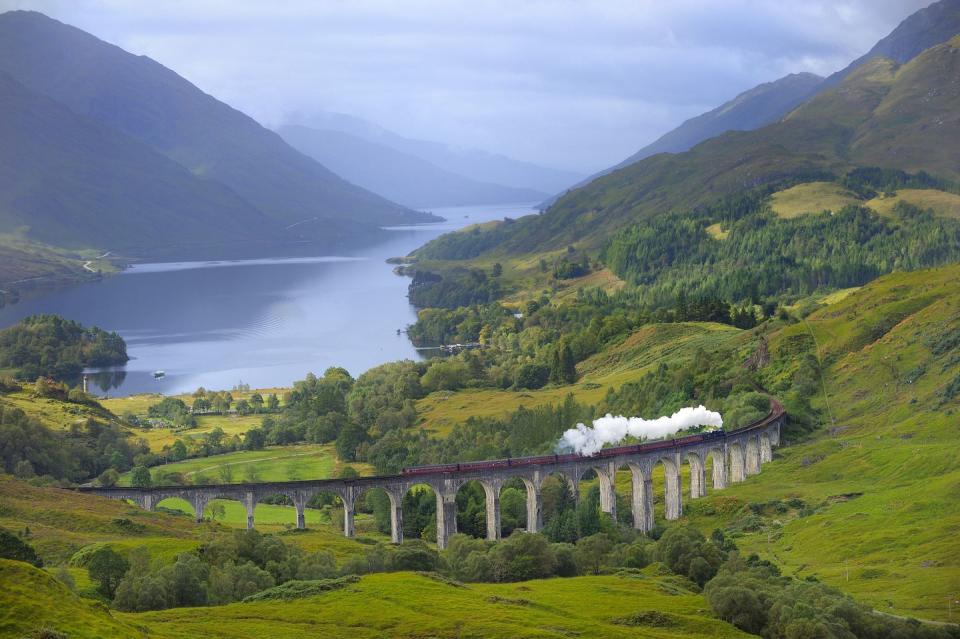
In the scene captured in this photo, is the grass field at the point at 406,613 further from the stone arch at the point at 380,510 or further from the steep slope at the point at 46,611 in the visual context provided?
the stone arch at the point at 380,510

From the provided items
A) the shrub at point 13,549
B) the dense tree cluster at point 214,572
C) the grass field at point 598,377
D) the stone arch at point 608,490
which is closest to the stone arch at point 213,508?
the dense tree cluster at point 214,572

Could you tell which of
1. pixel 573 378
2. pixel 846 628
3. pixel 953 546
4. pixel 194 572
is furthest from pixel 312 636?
pixel 573 378

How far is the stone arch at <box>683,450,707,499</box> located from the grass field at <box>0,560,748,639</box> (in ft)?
108

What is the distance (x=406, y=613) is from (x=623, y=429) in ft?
162

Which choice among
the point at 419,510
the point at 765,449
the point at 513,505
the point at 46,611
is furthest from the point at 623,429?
the point at 46,611

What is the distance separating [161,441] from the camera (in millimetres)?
132250

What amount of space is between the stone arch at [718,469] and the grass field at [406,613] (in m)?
35.0

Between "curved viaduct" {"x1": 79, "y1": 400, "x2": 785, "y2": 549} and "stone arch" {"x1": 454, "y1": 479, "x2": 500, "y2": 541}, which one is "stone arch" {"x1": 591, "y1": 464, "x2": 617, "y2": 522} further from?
"stone arch" {"x1": 454, "y1": 479, "x2": 500, "y2": 541}

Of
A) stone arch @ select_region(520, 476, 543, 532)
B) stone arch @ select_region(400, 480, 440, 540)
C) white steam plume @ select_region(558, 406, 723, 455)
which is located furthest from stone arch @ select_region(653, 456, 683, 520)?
stone arch @ select_region(400, 480, 440, 540)

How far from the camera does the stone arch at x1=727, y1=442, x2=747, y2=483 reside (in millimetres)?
102562

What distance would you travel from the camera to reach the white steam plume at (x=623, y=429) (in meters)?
97.2

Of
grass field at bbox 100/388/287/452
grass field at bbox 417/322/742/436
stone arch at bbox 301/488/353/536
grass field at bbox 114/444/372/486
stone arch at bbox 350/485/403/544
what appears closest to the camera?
stone arch at bbox 350/485/403/544

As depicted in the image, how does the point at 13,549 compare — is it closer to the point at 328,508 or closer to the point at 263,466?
the point at 328,508

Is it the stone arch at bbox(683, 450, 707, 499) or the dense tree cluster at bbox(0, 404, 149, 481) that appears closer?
the stone arch at bbox(683, 450, 707, 499)
